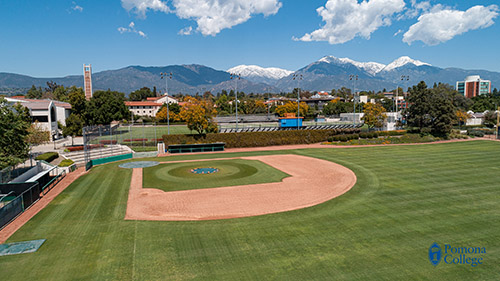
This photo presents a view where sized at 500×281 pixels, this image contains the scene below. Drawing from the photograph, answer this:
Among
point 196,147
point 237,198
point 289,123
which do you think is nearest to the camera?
point 237,198

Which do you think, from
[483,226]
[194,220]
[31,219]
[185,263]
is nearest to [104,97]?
[31,219]

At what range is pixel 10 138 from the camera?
2431cm

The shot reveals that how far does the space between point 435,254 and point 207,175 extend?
18303 millimetres

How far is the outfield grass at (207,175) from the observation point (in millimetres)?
23391

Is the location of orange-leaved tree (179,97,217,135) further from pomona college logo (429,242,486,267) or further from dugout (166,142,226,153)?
pomona college logo (429,242,486,267)

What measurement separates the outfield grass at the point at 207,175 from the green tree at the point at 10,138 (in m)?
9.90

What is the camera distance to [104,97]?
2687 inches

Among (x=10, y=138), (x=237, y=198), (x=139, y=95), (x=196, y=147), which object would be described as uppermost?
(x=139, y=95)

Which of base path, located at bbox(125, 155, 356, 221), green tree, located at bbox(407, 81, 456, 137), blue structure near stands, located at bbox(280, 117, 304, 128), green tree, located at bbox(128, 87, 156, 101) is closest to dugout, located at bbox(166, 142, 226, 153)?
base path, located at bbox(125, 155, 356, 221)

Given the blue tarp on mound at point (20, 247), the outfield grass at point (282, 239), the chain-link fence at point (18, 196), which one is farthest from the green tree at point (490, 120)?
the blue tarp on mound at point (20, 247)

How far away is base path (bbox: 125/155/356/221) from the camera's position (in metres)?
16.9

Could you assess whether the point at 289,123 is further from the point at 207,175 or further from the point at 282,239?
the point at 282,239

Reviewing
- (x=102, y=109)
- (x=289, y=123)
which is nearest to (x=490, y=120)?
(x=289, y=123)

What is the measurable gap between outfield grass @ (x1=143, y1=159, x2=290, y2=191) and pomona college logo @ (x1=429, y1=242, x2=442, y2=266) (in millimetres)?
13290
